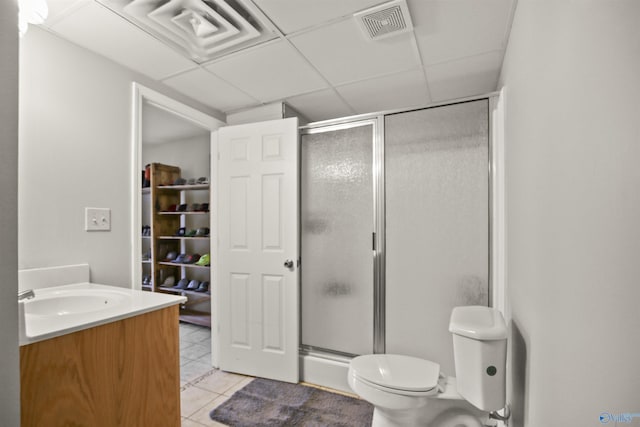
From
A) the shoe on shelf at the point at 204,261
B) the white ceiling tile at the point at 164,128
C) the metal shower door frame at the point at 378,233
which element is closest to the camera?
the metal shower door frame at the point at 378,233

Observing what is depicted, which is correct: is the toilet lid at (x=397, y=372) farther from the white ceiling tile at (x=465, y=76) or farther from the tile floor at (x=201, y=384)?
the white ceiling tile at (x=465, y=76)

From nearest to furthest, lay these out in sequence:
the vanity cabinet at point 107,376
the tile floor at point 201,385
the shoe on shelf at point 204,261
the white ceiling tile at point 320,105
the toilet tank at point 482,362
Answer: the vanity cabinet at point 107,376 < the toilet tank at point 482,362 < the tile floor at point 201,385 < the white ceiling tile at point 320,105 < the shoe on shelf at point 204,261

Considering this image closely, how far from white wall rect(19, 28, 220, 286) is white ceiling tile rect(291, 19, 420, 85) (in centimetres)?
122

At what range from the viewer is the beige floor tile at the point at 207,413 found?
1785 millimetres

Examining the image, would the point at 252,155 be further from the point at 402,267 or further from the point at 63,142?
the point at 402,267

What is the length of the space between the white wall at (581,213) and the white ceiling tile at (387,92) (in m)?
1.04

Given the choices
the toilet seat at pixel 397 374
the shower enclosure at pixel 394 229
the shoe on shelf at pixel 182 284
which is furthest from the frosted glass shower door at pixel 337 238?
the shoe on shelf at pixel 182 284

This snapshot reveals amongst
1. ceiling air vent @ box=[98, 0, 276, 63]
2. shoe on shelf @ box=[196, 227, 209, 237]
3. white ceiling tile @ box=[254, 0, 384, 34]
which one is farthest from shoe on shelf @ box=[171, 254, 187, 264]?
white ceiling tile @ box=[254, 0, 384, 34]

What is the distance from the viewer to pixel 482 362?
1.15m

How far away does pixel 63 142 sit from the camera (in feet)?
5.36

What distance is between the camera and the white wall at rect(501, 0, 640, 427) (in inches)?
19.9

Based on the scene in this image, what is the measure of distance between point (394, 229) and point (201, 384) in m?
1.84

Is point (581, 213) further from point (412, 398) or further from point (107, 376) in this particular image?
point (107, 376)

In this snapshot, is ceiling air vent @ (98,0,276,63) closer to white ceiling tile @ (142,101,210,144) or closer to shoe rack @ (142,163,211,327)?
white ceiling tile @ (142,101,210,144)
